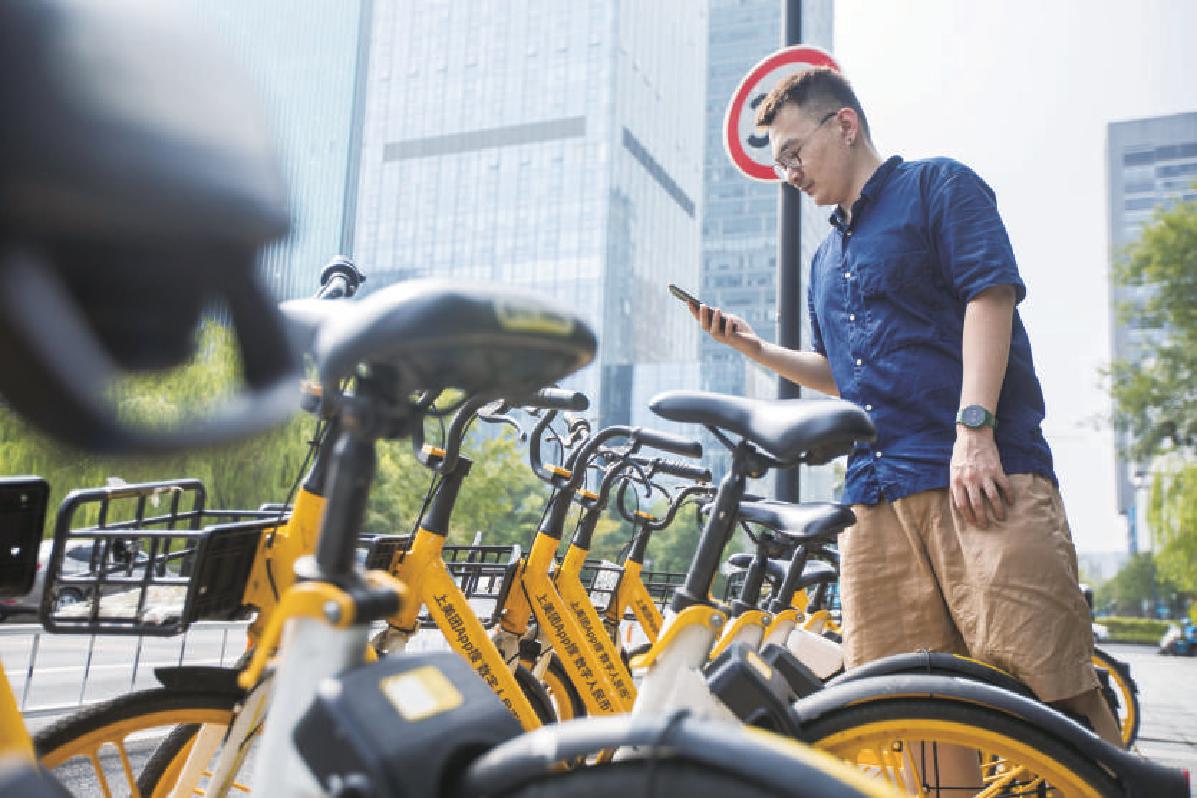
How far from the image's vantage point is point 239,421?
2.74 ft

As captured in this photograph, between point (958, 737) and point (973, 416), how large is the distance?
0.68 meters

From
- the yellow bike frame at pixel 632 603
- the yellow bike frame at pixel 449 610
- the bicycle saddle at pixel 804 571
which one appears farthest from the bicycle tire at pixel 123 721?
the bicycle saddle at pixel 804 571

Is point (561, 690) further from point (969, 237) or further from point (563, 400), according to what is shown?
point (969, 237)

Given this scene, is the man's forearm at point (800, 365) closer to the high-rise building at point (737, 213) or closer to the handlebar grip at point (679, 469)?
the handlebar grip at point (679, 469)

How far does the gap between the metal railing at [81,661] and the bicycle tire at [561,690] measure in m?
1.73

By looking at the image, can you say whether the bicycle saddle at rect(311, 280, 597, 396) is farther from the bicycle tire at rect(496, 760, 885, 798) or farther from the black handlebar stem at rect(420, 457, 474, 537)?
the black handlebar stem at rect(420, 457, 474, 537)

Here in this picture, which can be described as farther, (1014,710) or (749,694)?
(749,694)

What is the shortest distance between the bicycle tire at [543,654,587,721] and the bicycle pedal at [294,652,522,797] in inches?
119

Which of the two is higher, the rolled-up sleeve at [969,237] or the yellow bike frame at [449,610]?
the rolled-up sleeve at [969,237]

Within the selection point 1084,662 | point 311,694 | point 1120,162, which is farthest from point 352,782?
point 1120,162

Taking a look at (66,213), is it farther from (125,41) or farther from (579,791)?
(579,791)

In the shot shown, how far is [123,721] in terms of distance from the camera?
1.80 m

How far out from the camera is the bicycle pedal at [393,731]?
93 centimetres

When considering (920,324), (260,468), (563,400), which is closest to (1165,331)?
(563,400)
